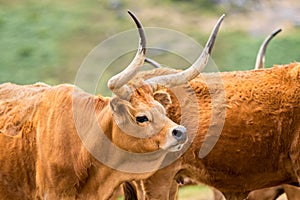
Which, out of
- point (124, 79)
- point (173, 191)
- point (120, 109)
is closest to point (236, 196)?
point (173, 191)

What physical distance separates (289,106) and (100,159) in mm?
2501

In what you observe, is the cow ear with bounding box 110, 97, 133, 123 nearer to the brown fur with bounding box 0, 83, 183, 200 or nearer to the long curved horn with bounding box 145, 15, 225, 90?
the brown fur with bounding box 0, 83, 183, 200

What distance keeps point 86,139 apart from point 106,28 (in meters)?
25.1

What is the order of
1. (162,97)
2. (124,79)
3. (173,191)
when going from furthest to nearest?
(173,191)
(162,97)
(124,79)

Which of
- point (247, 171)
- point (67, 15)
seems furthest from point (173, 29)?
point (247, 171)

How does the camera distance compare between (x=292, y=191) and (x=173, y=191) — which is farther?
(x=292, y=191)

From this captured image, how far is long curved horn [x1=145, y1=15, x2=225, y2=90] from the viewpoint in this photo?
8.70m

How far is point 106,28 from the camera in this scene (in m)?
33.6

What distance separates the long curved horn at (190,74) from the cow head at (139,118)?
266 mm

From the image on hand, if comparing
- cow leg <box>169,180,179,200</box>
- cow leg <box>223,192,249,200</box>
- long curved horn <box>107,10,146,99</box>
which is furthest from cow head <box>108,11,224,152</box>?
cow leg <box>223,192,249,200</box>

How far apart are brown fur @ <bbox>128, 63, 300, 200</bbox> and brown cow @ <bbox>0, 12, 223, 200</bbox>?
1224 mm

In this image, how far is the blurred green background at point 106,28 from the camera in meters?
29.9

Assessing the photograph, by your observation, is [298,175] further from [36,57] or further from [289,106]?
[36,57]

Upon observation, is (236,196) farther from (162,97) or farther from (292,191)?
(162,97)
